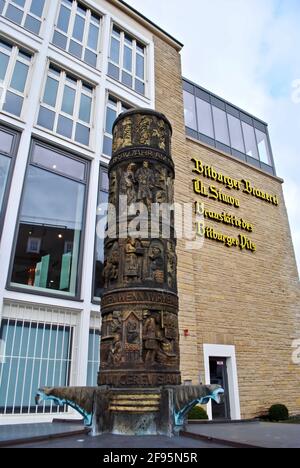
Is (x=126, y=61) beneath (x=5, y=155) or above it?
above

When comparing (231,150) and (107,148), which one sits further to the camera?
(231,150)

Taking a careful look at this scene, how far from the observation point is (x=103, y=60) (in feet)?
35.1

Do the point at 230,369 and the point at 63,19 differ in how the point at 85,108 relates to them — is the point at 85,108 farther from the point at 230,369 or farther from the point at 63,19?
the point at 230,369

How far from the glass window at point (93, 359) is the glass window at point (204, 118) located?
8.53m

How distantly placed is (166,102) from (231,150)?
3.44m

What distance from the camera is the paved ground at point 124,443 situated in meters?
2.92

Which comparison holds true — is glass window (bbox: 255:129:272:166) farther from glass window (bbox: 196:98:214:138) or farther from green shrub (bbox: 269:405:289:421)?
green shrub (bbox: 269:405:289:421)

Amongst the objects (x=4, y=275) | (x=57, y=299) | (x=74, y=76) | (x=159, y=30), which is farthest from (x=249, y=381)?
(x=159, y=30)

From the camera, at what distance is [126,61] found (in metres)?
11.6

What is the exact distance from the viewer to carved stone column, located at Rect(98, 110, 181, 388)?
3914 mm

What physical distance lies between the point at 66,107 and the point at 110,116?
55.5 inches

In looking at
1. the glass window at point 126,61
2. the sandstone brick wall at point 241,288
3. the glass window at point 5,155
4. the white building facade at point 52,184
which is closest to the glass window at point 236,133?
the sandstone brick wall at point 241,288

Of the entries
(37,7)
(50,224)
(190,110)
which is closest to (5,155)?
(50,224)
